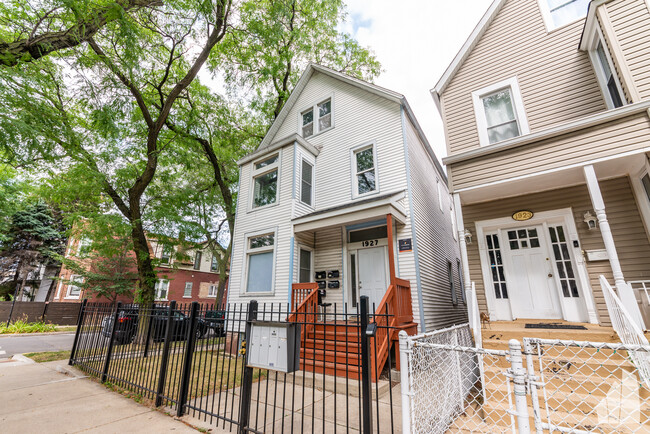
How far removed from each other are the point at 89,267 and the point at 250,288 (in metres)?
15.4

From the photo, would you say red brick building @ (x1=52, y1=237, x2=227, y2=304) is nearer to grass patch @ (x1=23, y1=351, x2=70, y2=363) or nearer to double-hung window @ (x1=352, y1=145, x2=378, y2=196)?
grass patch @ (x1=23, y1=351, x2=70, y2=363)

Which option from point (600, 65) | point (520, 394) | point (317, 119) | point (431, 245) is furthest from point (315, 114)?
point (520, 394)

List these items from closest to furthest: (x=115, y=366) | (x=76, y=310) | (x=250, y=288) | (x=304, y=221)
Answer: (x=115, y=366)
(x=304, y=221)
(x=250, y=288)
(x=76, y=310)

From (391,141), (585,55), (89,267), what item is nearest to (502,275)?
(391,141)

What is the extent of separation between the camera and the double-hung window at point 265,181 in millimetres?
9961

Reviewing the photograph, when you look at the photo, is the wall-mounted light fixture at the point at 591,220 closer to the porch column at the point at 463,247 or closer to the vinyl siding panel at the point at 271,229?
the porch column at the point at 463,247

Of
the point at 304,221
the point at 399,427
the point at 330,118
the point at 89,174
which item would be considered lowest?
the point at 399,427

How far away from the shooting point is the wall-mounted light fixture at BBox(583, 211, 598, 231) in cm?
576

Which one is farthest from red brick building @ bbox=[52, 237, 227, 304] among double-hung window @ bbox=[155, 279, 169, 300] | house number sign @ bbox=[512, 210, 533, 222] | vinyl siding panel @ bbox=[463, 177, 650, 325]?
vinyl siding panel @ bbox=[463, 177, 650, 325]

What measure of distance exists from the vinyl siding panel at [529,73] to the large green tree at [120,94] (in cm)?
803

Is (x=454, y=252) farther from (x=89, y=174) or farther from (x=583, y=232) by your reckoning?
(x=89, y=174)

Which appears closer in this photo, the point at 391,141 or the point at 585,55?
the point at 585,55

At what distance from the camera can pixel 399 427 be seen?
10.7 ft

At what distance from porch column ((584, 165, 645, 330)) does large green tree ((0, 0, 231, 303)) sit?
9887mm
